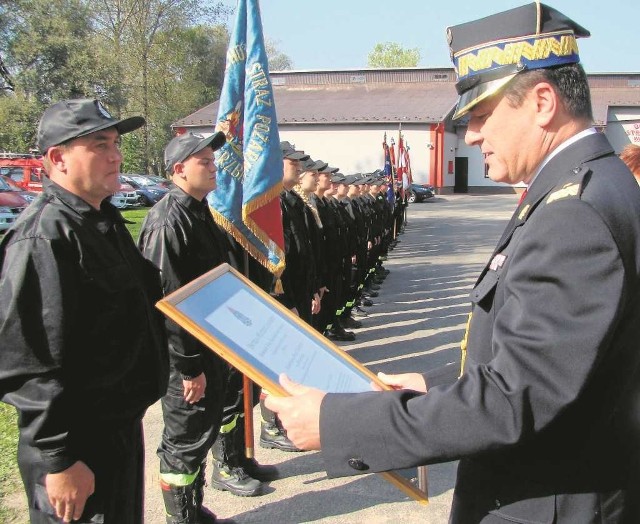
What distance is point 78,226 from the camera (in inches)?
87.7

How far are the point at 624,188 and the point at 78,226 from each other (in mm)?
1844

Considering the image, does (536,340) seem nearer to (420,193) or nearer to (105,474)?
(105,474)

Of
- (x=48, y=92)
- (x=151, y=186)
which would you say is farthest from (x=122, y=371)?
(x=48, y=92)

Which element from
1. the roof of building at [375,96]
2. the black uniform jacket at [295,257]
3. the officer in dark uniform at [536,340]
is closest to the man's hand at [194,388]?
the officer in dark uniform at [536,340]

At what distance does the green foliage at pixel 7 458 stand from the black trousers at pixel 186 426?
3.50 ft

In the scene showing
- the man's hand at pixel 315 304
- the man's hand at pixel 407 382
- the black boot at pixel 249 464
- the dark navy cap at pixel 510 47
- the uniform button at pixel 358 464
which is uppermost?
the dark navy cap at pixel 510 47

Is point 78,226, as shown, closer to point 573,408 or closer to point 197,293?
point 197,293

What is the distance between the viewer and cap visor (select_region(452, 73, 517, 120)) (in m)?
1.41

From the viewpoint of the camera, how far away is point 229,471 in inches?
155

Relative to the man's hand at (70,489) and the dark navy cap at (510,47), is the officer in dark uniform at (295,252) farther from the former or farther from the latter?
the dark navy cap at (510,47)

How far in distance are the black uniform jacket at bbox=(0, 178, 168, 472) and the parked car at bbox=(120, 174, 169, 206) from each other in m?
23.3

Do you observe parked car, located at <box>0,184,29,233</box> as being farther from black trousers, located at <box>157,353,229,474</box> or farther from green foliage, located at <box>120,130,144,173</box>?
green foliage, located at <box>120,130,144,173</box>

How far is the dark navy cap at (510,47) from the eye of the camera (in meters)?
1.39

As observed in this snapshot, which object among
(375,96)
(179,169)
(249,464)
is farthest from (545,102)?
(375,96)
